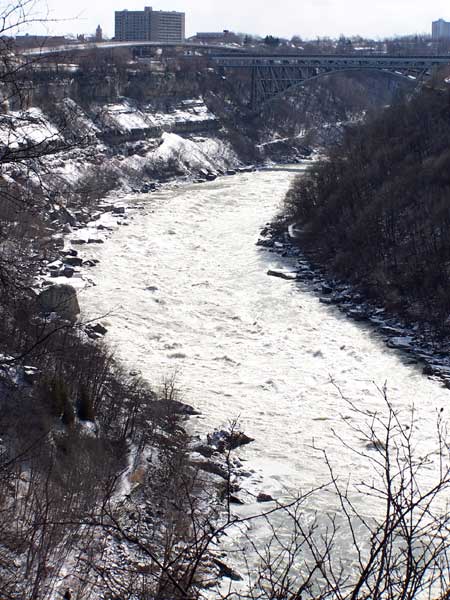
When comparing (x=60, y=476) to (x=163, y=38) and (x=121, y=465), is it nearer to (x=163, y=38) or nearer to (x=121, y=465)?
(x=121, y=465)

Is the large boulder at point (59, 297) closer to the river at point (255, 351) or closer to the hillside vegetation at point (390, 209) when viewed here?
the river at point (255, 351)

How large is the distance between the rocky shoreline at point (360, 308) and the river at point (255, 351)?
9.5 inches

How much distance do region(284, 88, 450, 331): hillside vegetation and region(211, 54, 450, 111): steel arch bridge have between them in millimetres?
12353

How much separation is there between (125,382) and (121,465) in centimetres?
286

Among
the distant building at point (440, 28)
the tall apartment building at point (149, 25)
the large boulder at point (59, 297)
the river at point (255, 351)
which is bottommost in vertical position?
the river at point (255, 351)

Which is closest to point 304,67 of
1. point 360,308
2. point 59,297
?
point 360,308

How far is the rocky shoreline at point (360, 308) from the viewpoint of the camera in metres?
12.8

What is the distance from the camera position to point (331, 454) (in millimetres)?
9367

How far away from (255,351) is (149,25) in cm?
7399

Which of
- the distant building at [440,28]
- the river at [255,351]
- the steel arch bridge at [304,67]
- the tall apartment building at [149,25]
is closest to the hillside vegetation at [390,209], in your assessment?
the river at [255,351]

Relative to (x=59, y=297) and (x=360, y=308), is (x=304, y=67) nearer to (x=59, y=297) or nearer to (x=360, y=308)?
(x=360, y=308)

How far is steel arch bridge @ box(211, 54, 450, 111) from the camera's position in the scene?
37781 mm

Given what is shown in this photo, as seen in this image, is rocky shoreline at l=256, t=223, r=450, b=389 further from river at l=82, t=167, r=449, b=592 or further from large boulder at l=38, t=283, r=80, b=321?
large boulder at l=38, t=283, r=80, b=321

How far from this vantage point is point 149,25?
267ft
